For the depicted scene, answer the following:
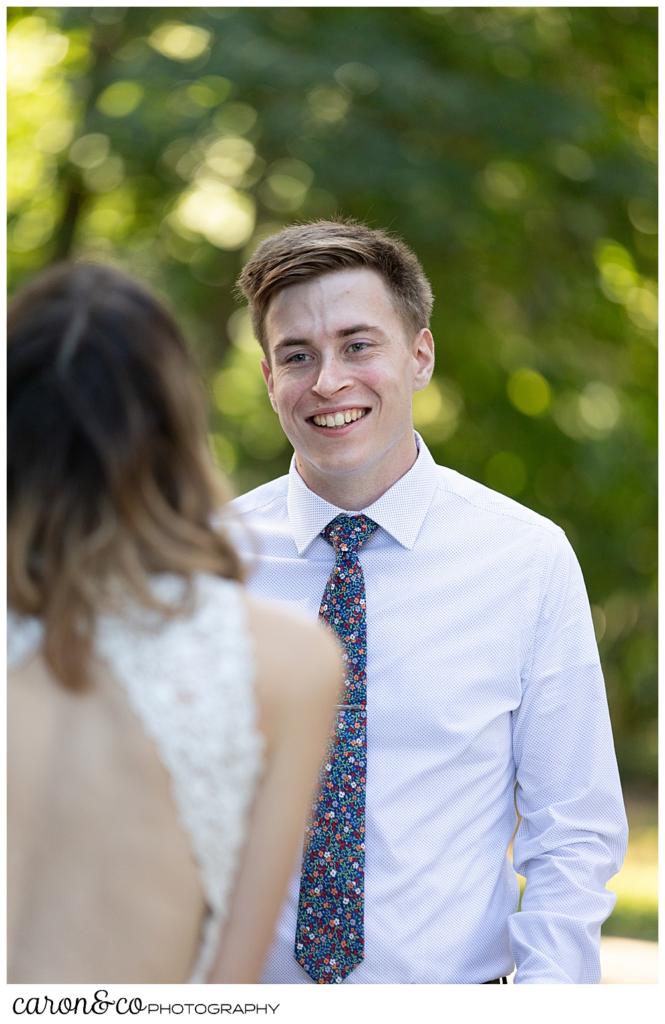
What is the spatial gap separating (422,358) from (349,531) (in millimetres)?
529

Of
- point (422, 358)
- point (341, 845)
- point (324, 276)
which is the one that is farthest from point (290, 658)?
point (422, 358)

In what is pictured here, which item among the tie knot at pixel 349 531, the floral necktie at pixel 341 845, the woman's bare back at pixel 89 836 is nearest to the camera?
the woman's bare back at pixel 89 836

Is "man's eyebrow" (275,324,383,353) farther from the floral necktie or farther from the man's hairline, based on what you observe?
the floral necktie

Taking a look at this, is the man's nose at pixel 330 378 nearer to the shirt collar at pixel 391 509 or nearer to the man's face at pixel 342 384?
the man's face at pixel 342 384

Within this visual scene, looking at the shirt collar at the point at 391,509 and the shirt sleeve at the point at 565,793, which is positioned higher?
the shirt collar at the point at 391,509

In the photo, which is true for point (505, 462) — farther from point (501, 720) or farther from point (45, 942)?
point (45, 942)

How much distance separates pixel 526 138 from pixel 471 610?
192 inches

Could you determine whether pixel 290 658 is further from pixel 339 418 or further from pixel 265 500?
pixel 265 500

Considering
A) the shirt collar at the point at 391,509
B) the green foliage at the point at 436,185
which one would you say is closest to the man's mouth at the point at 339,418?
the shirt collar at the point at 391,509

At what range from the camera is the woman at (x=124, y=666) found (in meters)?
1.33

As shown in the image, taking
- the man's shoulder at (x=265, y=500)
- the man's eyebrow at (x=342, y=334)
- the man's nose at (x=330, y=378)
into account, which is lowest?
the man's shoulder at (x=265, y=500)

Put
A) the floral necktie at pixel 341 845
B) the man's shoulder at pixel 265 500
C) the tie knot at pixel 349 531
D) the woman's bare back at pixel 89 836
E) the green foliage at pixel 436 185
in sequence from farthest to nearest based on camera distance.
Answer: the green foliage at pixel 436 185, the man's shoulder at pixel 265 500, the tie knot at pixel 349 531, the floral necktie at pixel 341 845, the woman's bare back at pixel 89 836

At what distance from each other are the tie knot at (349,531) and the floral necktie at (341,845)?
143 mm

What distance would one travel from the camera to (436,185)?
6.46 metres
